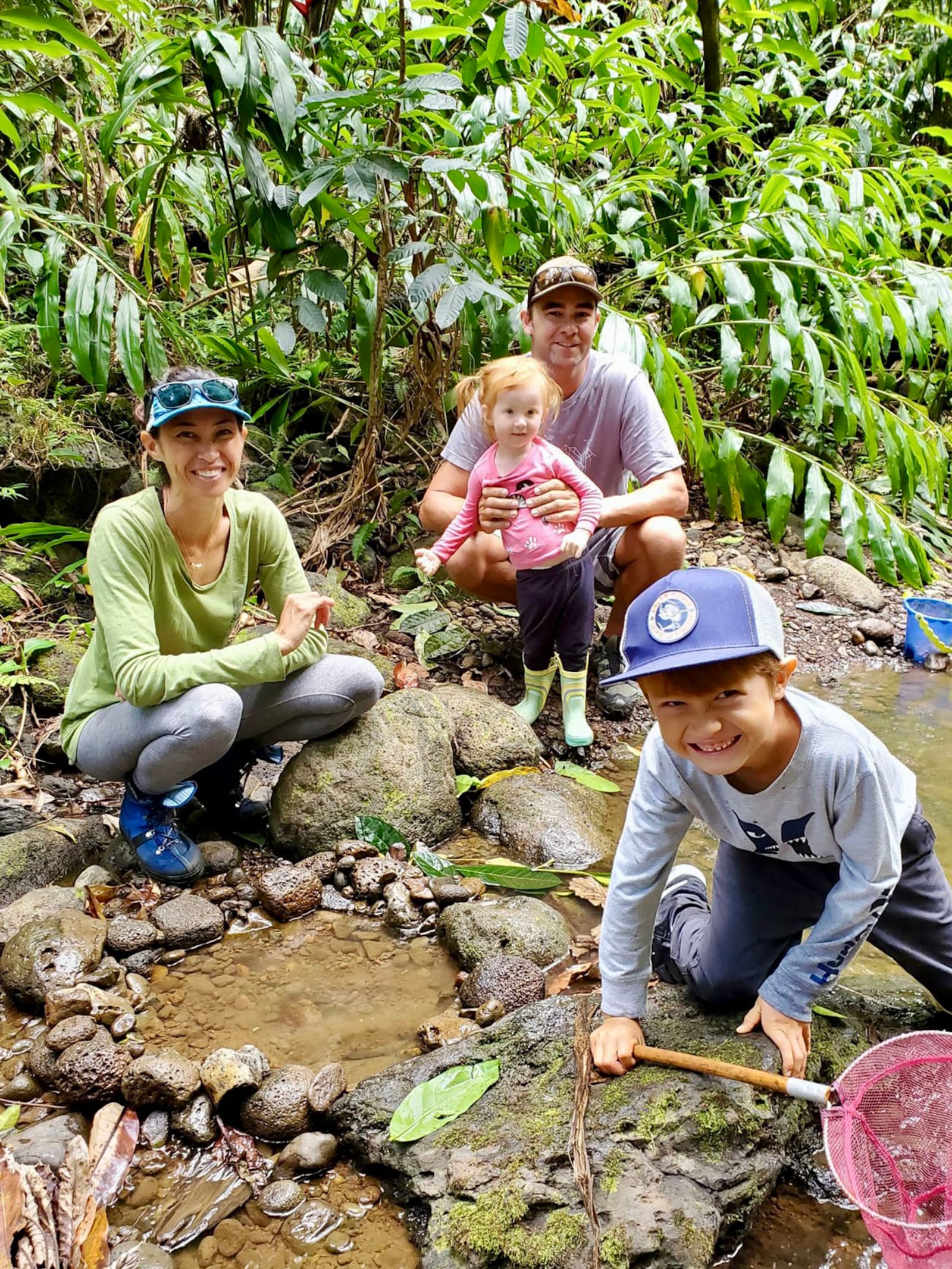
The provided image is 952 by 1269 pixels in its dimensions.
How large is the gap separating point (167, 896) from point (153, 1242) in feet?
3.40

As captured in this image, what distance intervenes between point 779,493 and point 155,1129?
12.3 feet

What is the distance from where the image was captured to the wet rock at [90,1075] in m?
1.88

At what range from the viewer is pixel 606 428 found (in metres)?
3.48

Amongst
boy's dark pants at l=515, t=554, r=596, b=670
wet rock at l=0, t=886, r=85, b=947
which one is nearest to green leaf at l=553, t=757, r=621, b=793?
boy's dark pants at l=515, t=554, r=596, b=670

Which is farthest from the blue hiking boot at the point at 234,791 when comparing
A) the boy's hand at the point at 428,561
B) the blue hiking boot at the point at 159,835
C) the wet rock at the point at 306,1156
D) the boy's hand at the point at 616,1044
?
the boy's hand at the point at 616,1044

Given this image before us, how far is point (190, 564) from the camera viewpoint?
2611 millimetres

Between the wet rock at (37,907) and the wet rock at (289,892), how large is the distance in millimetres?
467

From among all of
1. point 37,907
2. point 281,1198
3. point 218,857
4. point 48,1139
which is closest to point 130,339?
point 218,857

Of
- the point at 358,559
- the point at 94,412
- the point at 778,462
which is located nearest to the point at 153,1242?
the point at 358,559

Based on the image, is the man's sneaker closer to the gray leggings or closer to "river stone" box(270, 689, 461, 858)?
"river stone" box(270, 689, 461, 858)

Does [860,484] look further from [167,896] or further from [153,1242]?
[153,1242]

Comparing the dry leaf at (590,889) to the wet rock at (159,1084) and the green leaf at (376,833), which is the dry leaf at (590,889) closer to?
the green leaf at (376,833)

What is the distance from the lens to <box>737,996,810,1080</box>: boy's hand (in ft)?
5.61

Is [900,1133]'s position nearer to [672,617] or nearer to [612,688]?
[672,617]
